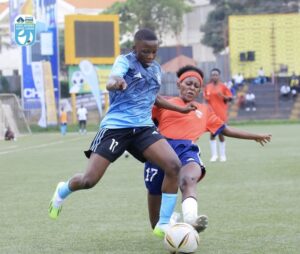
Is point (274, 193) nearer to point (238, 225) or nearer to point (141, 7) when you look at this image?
point (238, 225)

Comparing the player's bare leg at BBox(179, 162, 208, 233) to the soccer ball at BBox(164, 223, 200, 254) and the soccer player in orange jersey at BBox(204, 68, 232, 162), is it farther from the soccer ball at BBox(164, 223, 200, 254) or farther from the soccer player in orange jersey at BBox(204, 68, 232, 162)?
the soccer player in orange jersey at BBox(204, 68, 232, 162)

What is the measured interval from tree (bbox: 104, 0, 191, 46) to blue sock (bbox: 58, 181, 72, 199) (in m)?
72.5

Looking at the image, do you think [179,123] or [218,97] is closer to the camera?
[179,123]

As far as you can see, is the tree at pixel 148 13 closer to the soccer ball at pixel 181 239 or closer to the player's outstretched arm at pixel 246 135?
the player's outstretched arm at pixel 246 135

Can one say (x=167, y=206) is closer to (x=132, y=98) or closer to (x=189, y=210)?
(x=189, y=210)

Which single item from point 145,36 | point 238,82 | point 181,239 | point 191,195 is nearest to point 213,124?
point 191,195

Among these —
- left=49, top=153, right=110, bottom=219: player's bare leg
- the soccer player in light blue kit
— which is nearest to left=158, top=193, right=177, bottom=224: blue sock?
the soccer player in light blue kit

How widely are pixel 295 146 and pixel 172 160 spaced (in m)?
18.1

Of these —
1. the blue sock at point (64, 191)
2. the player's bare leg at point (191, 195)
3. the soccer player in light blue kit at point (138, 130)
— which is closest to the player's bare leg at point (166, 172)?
the soccer player in light blue kit at point (138, 130)

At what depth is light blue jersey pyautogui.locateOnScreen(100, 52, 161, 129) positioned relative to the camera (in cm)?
798

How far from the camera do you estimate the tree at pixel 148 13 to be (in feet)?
266

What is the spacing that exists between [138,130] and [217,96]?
495 inches

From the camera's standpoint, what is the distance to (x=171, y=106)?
8.44m

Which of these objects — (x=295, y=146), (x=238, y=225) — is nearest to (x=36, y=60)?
(x=295, y=146)
